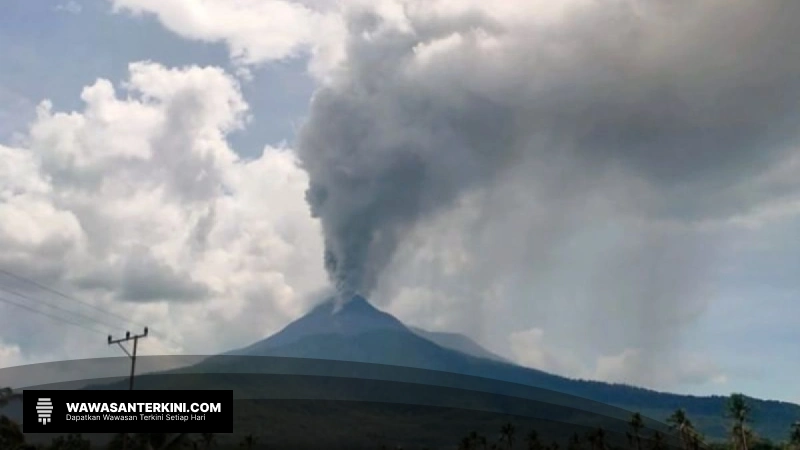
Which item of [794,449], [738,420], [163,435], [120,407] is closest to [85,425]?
[120,407]

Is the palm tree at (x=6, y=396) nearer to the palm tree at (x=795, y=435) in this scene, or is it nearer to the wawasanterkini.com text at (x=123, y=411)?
the wawasanterkini.com text at (x=123, y=411)

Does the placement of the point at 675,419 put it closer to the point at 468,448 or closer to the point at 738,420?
the point at 738,420

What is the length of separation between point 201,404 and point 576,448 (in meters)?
137

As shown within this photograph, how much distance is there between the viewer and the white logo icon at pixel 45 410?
52.5 meters

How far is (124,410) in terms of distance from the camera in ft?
170

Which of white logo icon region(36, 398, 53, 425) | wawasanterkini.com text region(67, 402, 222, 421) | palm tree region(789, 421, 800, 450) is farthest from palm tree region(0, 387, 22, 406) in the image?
palm tree region(789, 421, 800, 450)

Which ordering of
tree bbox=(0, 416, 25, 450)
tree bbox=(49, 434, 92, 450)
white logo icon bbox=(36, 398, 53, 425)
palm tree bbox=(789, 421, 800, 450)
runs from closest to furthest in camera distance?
white logo icon bbox=(36, 398, 53, 425) → tree bbox=(0, 416, 25, 450) → tree bbox=(49, 434, 92, 450) → palm tree bbox=(789, 421, 800, 450)

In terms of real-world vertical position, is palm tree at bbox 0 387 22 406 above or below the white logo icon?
above

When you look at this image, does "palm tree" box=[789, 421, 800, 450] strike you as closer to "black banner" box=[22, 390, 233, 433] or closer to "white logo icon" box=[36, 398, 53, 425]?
"black banner" box=[22, 390, 233, 433]

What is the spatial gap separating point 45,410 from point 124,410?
18.3 ft

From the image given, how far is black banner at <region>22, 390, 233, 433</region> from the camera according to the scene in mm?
51938

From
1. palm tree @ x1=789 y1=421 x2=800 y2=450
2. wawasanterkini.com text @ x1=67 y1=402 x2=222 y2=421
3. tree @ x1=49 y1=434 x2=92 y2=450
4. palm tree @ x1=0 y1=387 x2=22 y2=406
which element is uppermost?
palm tree @ x1=0 y1=387 x2=22 y2=406

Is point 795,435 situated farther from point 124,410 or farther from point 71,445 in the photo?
point 124,410

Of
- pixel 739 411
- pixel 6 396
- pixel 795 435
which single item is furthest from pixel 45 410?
pixel 795 435
